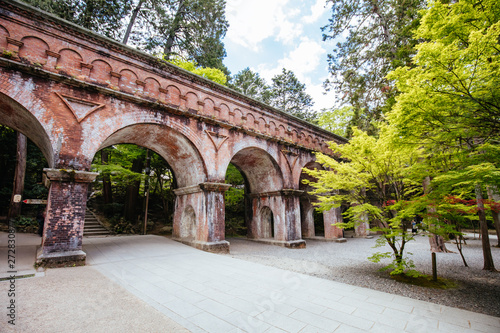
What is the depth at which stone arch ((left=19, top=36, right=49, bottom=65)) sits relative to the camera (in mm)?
6155

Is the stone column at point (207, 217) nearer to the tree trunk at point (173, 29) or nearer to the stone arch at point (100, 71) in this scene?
the stone arch at point (100, 71)

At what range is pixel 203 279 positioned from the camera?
16.6 ft

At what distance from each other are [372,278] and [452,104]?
14.9ft

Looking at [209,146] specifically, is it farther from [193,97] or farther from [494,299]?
[494,299]

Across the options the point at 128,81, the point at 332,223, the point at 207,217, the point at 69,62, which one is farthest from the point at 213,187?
the point at 332,223

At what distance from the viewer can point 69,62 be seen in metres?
6.82

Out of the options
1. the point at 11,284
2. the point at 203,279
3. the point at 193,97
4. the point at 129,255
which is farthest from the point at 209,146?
the point at 11,284

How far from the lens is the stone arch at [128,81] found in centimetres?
774

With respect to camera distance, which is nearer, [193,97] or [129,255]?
[129,255]

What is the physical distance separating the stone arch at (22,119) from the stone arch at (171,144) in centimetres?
180

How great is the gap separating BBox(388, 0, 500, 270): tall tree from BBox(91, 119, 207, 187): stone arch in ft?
23.3

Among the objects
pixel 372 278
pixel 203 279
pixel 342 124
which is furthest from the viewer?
pixel 342 124

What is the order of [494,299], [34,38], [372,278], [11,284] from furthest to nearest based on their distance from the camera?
[34,38], [372,278], [494,299], [11,284]

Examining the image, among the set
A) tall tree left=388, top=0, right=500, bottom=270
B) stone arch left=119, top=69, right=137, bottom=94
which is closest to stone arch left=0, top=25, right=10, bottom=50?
stone arch left=119, top=69, right=137, bottom=94
